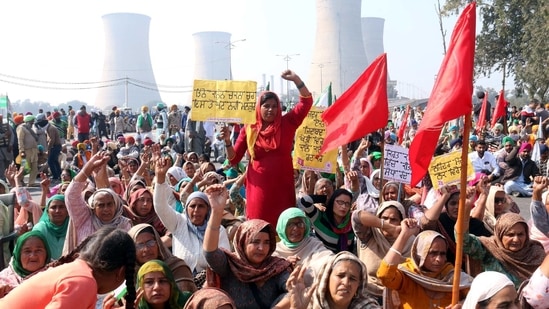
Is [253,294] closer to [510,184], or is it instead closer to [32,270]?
[32,270]

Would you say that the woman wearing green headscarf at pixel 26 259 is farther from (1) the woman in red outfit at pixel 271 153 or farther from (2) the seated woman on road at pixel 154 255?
(1) the woman in red outfit at pixel 271 153

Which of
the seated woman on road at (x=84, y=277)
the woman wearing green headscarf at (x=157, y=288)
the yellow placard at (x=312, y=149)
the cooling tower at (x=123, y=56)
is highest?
the cooling tower at (x=123, y=56)

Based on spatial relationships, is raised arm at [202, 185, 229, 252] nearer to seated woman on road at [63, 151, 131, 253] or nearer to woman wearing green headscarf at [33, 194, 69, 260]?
seated woman on road at [63, 151, 131, 253]

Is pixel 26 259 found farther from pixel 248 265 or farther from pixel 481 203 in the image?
pixel 481 203

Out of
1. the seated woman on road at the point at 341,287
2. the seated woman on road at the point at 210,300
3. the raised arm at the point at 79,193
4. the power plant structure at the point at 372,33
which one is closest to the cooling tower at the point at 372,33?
the power plant structure at the point at 372,33

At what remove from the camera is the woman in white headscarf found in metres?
2.65

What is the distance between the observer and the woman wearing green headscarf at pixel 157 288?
127 inches

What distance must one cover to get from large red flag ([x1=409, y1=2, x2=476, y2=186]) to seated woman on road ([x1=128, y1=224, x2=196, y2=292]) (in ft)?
5.27

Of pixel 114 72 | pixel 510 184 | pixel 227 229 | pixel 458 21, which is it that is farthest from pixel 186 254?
pixel 114 72

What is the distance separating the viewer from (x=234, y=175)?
26.1 ft

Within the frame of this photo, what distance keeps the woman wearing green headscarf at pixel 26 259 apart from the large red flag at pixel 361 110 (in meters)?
2.10

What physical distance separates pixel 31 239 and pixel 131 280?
5.33 ft

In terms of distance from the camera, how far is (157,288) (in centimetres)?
322

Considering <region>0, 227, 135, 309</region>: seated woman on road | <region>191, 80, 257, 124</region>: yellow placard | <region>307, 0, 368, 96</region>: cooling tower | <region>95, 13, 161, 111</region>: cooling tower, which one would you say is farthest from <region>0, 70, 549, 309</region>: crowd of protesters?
<region>95, 13, 161, 111</region>: cooling tower
